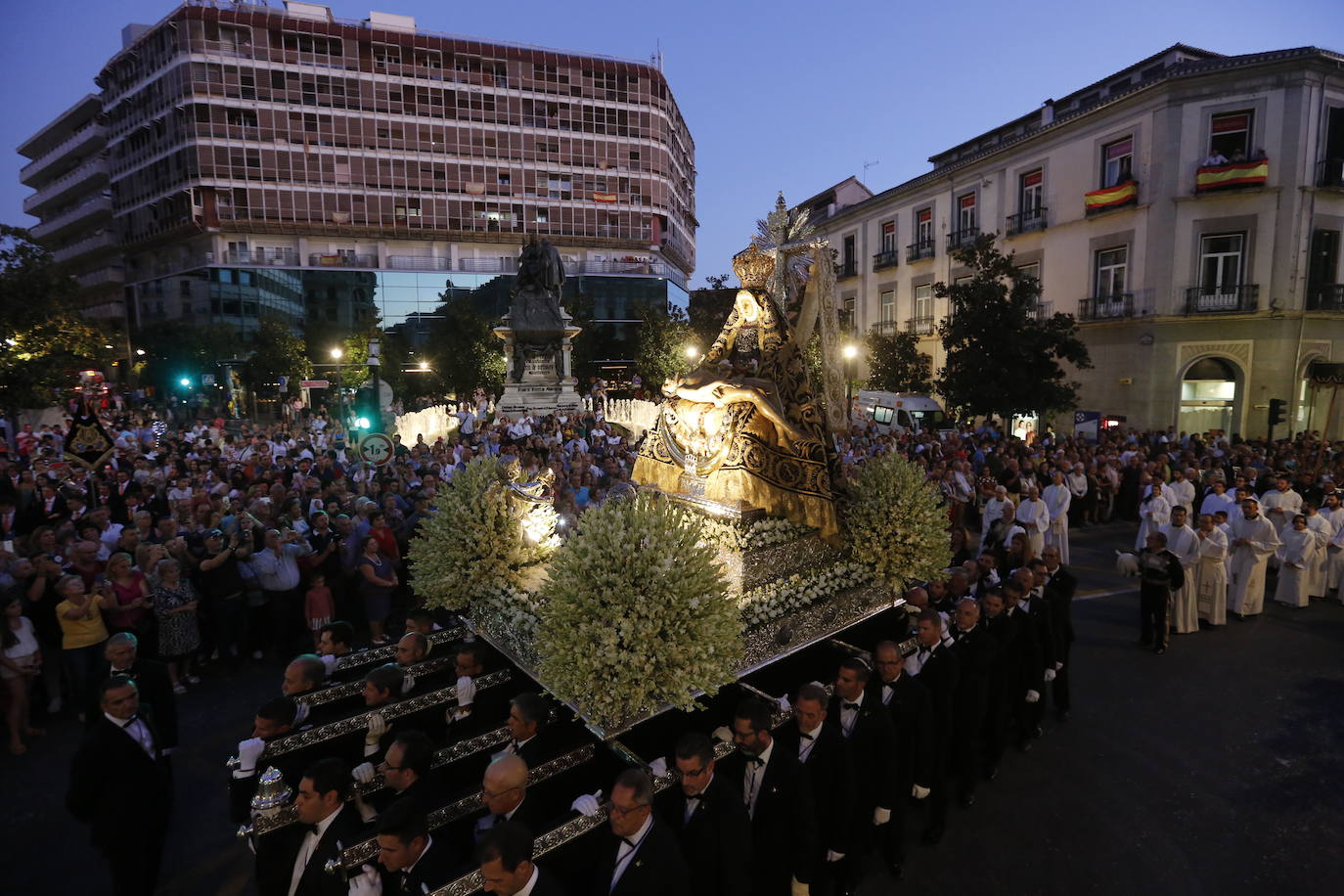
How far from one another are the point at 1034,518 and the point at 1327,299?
766 inches

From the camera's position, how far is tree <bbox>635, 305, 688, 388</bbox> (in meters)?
37.4

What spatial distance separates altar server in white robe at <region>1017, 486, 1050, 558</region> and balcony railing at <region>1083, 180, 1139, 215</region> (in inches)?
697

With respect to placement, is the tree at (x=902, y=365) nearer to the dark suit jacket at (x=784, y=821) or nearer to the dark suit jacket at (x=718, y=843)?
the dark suit jacket at (x=784, y=821)

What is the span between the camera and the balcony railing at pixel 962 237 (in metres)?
30.0

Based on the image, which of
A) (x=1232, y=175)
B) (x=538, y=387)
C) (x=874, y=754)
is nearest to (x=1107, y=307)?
(x=1232, y=175)

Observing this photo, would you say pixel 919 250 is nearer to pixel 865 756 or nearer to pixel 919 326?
pixel 919 326

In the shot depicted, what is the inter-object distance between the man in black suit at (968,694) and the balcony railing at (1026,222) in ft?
86.9

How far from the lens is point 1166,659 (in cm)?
865

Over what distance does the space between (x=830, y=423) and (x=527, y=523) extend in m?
3.11

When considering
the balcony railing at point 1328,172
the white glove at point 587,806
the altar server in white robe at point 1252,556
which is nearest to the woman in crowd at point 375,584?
the white glove at point 587,806

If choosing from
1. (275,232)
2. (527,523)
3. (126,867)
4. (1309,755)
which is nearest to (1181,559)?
(1309,755)

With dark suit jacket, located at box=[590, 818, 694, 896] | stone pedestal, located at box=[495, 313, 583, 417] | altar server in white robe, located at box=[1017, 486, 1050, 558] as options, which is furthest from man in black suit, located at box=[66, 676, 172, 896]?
stone pedestal, located at box=[495, 313, 583, 417]

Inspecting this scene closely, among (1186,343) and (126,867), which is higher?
(1186,343)

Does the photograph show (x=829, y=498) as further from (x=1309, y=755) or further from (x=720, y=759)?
(x=1309, y=755)
